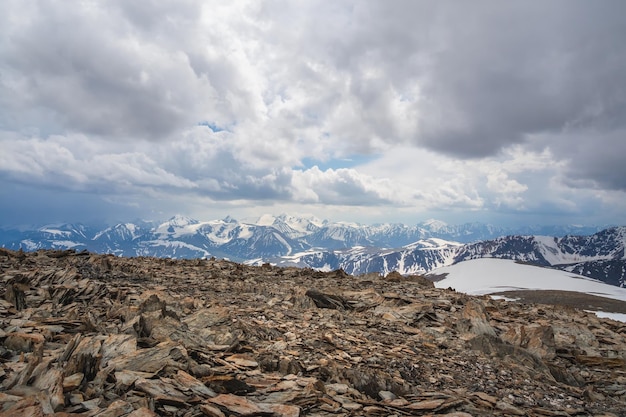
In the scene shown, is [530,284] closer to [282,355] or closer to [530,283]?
[530,283]

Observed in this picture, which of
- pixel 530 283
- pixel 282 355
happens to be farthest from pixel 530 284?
pixel 282 355

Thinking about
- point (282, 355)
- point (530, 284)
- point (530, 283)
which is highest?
point (282, 355)

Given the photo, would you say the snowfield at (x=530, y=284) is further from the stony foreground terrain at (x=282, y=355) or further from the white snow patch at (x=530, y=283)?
the stony foreground terrain at (x=282, y=355)

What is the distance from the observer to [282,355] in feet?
36.0

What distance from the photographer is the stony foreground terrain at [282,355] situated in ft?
24.7

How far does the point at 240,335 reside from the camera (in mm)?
12156

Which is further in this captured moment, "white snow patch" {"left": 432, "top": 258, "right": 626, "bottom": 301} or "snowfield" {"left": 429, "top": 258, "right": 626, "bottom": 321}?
"white snow patch" {"left": 432, "top": 258, "right": 626, "bottom": 301}

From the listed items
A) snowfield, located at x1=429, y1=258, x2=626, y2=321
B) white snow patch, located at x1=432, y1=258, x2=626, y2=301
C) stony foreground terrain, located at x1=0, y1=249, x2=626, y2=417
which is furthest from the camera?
white snow patch, located at x1=432, y1=258, x2=626, y2=301

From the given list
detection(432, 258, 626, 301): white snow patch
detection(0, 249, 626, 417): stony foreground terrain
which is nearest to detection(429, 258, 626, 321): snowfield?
A: detection(432, 258, 626, 301): white snow patch

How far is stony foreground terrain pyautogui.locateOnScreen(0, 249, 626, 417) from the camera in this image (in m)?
7.52

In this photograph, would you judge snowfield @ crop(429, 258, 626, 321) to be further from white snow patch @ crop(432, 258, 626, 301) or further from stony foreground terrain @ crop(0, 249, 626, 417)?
stony foreground terrain @ crop(0, 249, 626, 417)

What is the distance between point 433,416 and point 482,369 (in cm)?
486

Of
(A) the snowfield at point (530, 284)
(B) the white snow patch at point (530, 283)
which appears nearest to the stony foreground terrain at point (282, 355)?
(A) the snowfield at point (530, 284)

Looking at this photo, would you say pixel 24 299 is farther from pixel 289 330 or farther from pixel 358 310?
pixel 358 310
